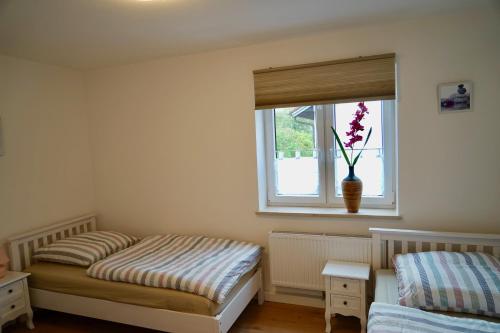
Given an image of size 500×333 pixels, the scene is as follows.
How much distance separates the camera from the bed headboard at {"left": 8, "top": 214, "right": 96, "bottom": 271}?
2.81m

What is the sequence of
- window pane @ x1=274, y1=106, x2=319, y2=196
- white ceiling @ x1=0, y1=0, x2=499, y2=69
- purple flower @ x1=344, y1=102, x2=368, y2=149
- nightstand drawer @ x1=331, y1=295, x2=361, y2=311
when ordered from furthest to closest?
window pane @ x1=274, y1=106, x2=319, y2=196 < purple flower @ x1=344, y1=102, x2=368, y2=149 < nightstand drawer @ x1=331, y1=295, x2=361, y2=311 < white ceiling @ x1=0, y1=0, x2=499, y2=69

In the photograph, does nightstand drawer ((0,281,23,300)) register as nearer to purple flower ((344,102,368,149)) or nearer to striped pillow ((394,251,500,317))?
striped pillow ((394,251,500,317))

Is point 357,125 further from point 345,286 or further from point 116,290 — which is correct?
point 116,290

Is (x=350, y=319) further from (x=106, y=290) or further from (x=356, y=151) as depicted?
(x=106, y=290)

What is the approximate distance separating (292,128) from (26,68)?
248 centimetres

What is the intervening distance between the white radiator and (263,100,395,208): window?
0.38 m

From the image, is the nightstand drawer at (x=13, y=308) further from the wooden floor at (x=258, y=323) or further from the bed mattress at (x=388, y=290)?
the bed mattress at (x=388, y=290)

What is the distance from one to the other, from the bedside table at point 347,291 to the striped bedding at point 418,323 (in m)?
0.52

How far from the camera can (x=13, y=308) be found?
2.57m

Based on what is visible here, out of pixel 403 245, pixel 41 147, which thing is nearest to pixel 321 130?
pixel 403 245

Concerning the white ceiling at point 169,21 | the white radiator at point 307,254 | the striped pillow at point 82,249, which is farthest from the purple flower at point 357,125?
the striped pillow at point 82,249

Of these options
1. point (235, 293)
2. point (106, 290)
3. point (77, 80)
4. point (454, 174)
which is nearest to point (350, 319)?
point (235, 293)

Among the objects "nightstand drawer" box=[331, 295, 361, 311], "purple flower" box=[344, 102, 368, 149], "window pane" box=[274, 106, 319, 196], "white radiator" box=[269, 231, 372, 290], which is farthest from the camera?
"window pane" box=[274, 106, 319, 196]

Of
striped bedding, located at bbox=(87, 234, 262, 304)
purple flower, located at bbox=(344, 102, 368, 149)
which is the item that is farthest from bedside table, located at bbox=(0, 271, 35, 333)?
purple flower, located at bbox=(344, 102, 368, 149)
